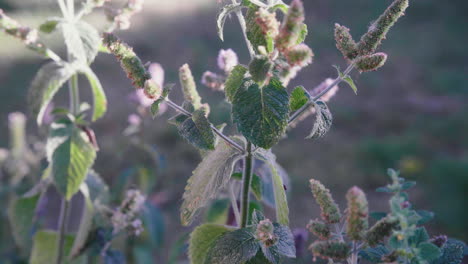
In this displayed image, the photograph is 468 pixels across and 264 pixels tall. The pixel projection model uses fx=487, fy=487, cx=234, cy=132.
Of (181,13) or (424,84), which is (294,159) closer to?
(424,84)

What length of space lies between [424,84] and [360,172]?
1085 millimetres

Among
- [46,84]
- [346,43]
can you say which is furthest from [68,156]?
[346,43]

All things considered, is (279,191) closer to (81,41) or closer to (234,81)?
(234,81)

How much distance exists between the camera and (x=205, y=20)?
3.85 meters

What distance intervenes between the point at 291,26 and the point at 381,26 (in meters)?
0.17

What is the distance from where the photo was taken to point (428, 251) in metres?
0.57

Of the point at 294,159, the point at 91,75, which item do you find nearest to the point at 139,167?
the point at 91,75

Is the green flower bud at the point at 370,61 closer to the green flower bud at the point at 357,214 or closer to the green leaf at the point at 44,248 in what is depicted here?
the green flower bud at the point at 357,214

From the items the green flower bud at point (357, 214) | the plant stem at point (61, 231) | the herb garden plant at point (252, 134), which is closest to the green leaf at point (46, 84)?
the herb garden plant at point (252, 134)

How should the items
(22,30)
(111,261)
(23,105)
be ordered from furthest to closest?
(23,105) < (111,261) < (22,30)

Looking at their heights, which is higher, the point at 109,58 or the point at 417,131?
the point at 109,58

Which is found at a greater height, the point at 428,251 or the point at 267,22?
the point at 267,22

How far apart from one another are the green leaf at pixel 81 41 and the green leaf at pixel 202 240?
0.36 meters

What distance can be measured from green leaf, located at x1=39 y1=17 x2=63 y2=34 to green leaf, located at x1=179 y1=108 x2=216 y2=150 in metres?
0.40
